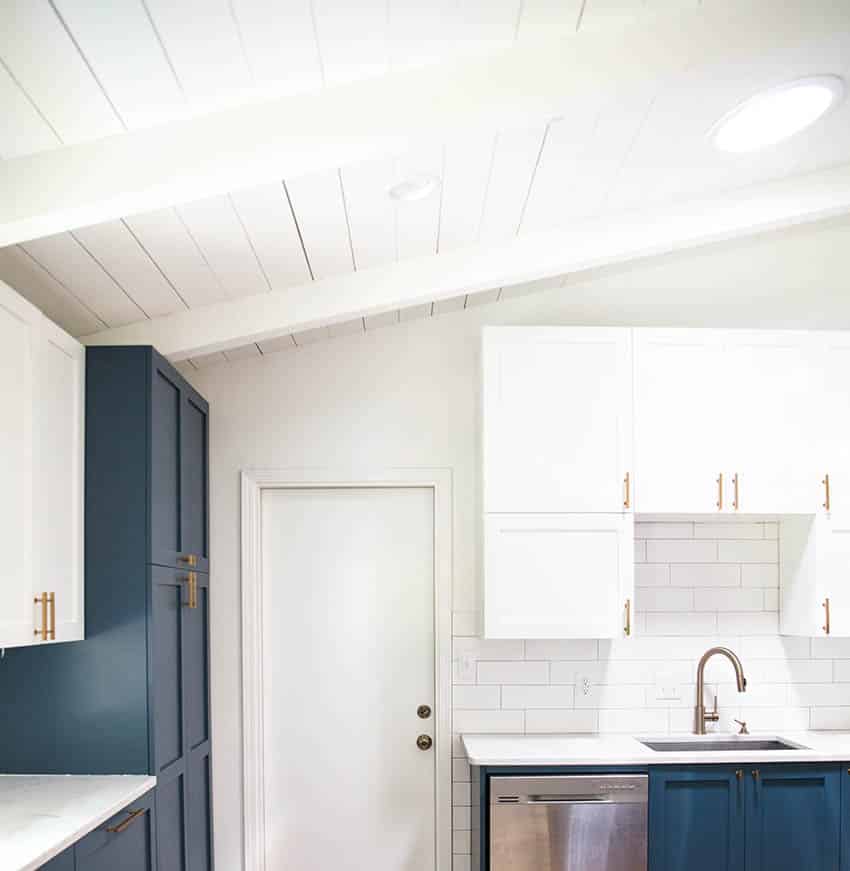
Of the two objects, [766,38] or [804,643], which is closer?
[766,38]

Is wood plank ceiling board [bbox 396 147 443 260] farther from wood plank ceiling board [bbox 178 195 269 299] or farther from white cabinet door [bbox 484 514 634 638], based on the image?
white cabinet door [bbox 484 514 634 638]

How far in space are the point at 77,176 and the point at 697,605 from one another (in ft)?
9.83

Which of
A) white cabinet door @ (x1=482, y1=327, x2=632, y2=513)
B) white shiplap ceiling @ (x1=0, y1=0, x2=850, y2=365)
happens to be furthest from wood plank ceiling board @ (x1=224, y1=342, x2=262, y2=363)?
white cabinet door @ (x1=482, y1=327, x2=632, y2=513)

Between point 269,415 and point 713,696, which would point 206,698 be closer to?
point 269,415

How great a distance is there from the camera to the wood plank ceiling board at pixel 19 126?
5.82ft

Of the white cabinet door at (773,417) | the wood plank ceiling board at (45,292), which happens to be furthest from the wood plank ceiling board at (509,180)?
the wood plank ceiling board at (45,292)

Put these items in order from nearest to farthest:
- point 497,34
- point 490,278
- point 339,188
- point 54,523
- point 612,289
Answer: point 497,34
point 339,188
point 54,523
point 490,278
point 612,289

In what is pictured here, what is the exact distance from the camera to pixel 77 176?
2.04 meters

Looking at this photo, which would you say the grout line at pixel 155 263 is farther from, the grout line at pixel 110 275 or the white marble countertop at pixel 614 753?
the white marble countertop at pixel 614 753

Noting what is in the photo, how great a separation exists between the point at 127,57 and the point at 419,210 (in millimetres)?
1180

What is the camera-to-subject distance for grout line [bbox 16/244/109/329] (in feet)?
8.32

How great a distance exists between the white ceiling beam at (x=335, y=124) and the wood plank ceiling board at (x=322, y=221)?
0.35 meters

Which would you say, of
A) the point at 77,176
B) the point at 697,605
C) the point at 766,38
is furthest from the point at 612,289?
the point at 77,176

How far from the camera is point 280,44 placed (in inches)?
70.7
